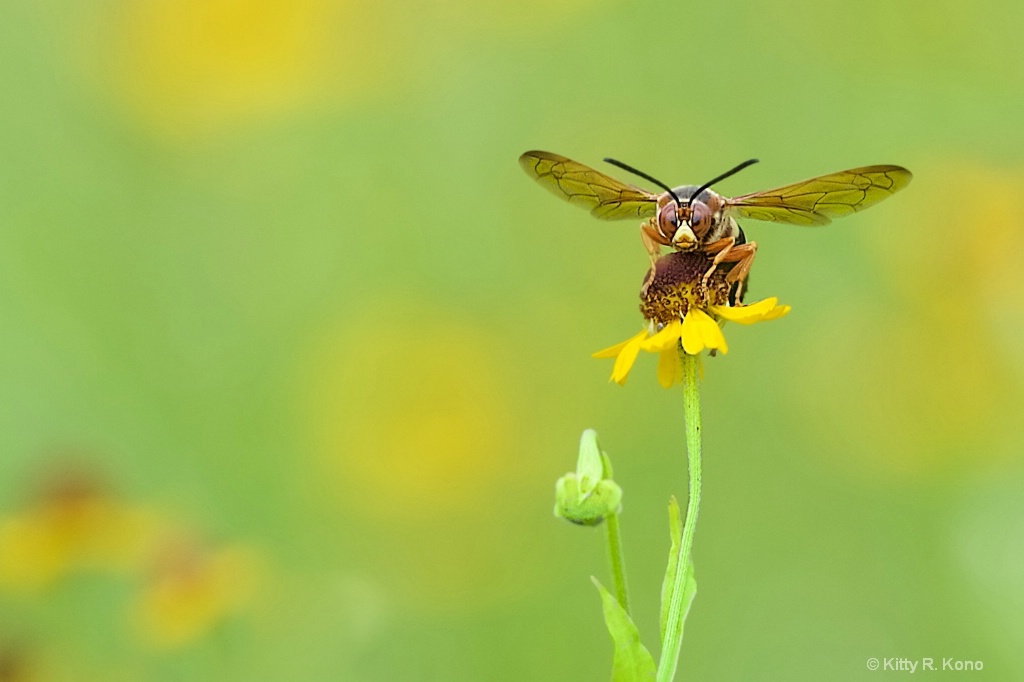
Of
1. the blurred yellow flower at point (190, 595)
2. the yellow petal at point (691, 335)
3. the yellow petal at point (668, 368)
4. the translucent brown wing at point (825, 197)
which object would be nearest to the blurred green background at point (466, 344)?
the blurred yellow flower at point (190, 595)

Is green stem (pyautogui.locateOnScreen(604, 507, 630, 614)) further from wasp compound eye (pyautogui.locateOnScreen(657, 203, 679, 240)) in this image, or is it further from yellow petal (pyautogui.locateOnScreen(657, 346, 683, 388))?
wasp compound eye (pyautogui.locateOnScreen(657, 203, 679, 240))

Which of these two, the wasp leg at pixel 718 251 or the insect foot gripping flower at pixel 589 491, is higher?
the wasp leg at pixel 718 251

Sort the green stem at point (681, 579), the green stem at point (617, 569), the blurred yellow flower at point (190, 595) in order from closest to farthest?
the green stem at point (681, 579), the green stem at point (617, 569), the blurred yellow flower at point (190, 595)

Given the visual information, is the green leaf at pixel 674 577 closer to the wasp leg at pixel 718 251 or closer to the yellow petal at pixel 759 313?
the yellow petal at pixel 759 313

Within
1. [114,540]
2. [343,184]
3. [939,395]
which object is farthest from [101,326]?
[939,395]

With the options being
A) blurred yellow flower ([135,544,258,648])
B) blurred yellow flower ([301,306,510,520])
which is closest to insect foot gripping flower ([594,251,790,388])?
blurred yellow flower ([135,544,258,648])

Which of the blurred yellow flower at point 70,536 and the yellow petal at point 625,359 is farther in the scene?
the blurred yellow flower at point 70,536

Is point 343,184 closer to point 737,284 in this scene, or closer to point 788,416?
point 788,416
